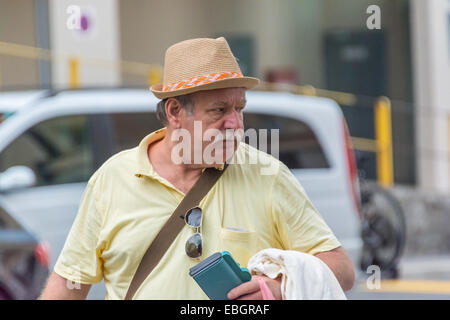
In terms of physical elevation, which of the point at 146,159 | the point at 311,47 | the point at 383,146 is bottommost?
the point at 383,146

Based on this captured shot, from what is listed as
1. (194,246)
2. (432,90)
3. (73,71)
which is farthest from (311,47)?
(194,246)

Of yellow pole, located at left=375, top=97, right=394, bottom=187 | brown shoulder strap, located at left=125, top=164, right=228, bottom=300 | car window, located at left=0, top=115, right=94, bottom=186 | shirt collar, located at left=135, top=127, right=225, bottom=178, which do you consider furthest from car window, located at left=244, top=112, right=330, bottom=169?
yellow pole, located at left=375, top=97, right=394, bottom=187

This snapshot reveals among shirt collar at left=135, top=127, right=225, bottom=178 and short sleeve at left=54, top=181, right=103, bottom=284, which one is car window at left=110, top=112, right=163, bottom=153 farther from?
short sleeve at left=54, top=181, right=103, bottom=284

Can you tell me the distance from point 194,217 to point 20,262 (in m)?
3.28

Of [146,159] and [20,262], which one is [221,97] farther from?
[20,262]

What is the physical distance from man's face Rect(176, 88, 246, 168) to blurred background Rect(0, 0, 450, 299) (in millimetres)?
5728

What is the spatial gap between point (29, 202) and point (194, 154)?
363 cm

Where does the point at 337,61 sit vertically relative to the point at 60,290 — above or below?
above

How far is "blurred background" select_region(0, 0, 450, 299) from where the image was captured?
943 centimetres

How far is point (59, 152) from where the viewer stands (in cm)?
607

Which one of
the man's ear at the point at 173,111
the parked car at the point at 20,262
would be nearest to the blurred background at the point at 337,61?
the parked car at the point at 20,262

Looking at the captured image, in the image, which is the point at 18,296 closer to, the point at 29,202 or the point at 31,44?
the point at 29,202

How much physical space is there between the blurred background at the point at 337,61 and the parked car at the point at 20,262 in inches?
136

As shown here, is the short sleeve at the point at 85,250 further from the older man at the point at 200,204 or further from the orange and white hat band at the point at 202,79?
the orange and white hat band at the point at 202,79
